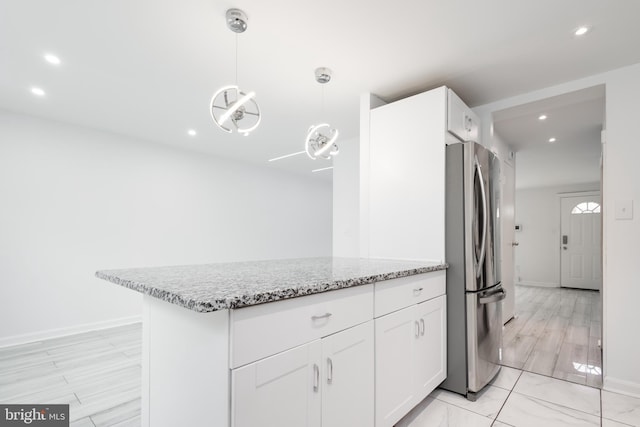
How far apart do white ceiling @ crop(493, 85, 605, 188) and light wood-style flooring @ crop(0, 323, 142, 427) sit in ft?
13.1

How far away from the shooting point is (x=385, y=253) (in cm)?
265

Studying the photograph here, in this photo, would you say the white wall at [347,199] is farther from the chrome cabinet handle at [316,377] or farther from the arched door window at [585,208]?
the arched door window at [585,208]

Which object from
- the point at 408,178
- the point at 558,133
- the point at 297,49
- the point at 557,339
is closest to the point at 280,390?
the point at 408,178

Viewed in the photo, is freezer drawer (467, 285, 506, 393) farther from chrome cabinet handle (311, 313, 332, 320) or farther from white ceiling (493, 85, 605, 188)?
white ceiling (493, 85, 605, 188)

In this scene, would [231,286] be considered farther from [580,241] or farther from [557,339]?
[580,241]

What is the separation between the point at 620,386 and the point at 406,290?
1881 millimetres

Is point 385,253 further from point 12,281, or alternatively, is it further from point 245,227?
point 12,281

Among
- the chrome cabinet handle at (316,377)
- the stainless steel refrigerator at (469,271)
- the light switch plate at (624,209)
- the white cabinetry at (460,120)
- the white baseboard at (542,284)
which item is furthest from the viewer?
the white baseboard at (542,284)

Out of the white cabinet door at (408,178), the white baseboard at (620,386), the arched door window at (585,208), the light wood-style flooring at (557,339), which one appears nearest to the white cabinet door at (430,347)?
the white cabinet door at (408,178)

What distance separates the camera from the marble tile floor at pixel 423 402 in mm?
1922

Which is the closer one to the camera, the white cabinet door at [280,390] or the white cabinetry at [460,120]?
the white cabinet door at [280,390]

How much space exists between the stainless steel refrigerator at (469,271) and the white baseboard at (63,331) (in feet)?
12.9

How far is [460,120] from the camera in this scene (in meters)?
2.59

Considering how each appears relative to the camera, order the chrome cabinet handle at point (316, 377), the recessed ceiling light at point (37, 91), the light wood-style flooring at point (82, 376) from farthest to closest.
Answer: the recessed ceiling light at point (37, 91) → the light wood-style flooring at point (82, 376) → the chrome cabinet handle at point (316, 377)
